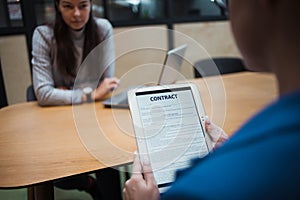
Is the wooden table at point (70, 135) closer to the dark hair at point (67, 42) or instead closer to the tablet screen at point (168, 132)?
the tablet screen at point (168, 132)

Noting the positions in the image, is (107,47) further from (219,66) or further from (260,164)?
(260,164)

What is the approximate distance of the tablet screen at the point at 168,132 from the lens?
2.86ft

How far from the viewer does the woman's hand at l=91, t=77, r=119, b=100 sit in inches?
64.4

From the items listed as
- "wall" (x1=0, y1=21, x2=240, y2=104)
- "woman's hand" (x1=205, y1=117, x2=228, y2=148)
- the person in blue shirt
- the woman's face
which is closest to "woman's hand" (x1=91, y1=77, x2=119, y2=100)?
"wall" (x1=0, y1=21, x2=240, y2=104)

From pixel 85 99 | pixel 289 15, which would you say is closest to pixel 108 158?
pixel 85 99

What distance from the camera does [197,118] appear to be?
3.14 ft

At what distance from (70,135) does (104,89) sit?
18.0 inches

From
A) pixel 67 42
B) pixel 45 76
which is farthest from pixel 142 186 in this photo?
pixel 67 42

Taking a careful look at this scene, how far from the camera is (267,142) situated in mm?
340

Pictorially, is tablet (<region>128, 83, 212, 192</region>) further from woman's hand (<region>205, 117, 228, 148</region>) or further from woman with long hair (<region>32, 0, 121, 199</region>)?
woman with long hair (<region>32, 0, 121, 199</region>)

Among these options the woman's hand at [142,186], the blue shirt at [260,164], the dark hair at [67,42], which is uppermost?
the blue shirt at [260,164]

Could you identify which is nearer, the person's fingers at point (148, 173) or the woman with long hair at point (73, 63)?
the person's fingers at point (148, 173)

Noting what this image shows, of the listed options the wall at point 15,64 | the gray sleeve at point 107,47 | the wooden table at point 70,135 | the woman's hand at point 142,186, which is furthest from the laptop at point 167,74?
the wall at point 15,64

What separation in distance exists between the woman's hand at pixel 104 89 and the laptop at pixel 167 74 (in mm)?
49
